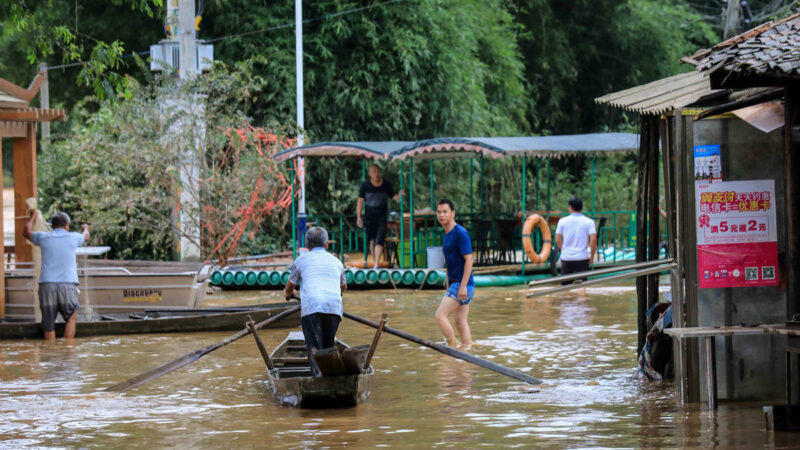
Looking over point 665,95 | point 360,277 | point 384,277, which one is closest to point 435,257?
point 384,277

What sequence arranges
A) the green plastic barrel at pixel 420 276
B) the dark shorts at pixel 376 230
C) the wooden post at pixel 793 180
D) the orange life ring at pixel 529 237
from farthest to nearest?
the dark shorts at pixel 376 230 < the orange life ring at pixel 529 237 < the green plastic barrel at pixel 420 276 < the wooden post at pixel 793 180

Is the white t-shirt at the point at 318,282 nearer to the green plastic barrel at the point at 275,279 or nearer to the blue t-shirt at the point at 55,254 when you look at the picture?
the blue t-shirt at the point at 55,254

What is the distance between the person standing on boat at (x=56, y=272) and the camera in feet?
53.3

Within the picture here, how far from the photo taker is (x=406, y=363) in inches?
547

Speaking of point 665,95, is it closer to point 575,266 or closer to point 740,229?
point 740,229

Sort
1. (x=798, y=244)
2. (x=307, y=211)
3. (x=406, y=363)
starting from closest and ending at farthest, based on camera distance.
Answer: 1. (x=798, y=244)
2. (x=406, y=363)
3. (x=307, y=211)

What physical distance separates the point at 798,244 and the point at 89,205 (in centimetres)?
1983

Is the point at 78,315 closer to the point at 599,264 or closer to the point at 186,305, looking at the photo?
the point at 186,305

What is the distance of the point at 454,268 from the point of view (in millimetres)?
14273

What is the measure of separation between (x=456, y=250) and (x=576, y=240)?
239 inches

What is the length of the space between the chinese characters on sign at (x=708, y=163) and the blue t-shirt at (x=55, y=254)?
372 inches

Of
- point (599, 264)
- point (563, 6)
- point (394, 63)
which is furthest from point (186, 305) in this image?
point (563, 6)

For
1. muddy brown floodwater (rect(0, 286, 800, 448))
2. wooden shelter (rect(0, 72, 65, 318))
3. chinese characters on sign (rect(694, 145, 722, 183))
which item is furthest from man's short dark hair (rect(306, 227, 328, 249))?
wooden shelter (rect(0, 72, 65, 318))

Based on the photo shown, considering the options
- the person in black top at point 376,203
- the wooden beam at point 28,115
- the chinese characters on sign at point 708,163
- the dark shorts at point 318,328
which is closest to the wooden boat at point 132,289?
the wooden beam at point 28,115
